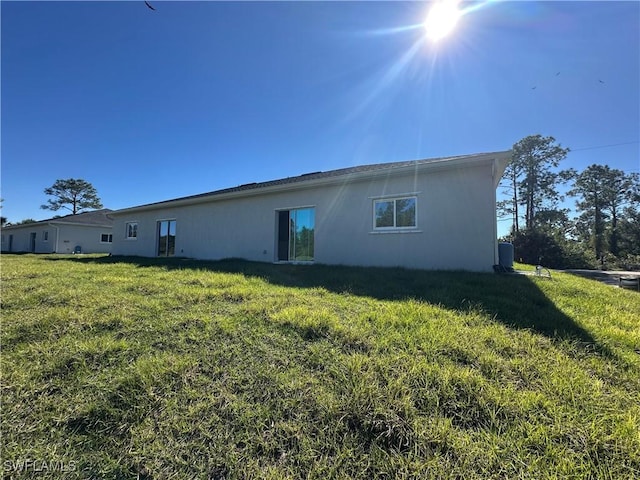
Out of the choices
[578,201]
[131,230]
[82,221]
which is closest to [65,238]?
[82,221]

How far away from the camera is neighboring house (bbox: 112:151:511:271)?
7219 millimetres

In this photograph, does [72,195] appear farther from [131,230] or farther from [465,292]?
[465,292]

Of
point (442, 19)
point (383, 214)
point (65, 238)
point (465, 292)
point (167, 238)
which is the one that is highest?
point (442, 19)

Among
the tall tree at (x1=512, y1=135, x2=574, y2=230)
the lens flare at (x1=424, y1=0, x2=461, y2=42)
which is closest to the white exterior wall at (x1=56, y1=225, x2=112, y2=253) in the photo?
the lens flare at (x1=424, y1=0, x2=461, y2=42)

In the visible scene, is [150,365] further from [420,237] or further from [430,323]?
[420,237]

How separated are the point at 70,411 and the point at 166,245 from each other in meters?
14.1

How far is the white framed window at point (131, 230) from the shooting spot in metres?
16.6

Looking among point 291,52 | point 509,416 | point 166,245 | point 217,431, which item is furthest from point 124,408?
point 166,245

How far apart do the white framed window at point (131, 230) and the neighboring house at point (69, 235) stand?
7.44 meters

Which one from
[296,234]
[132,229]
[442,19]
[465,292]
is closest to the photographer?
[465,292]

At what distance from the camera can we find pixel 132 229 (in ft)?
55.3

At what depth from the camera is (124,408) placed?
2.17 metres

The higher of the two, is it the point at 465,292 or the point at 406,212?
the point at 406,212

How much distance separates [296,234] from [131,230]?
12315 millimetres
